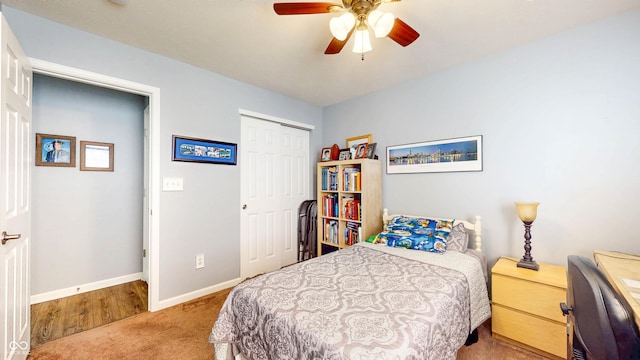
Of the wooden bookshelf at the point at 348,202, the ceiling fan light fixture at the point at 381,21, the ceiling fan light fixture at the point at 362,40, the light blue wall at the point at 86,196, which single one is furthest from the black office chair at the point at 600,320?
the light blue wall at the point at 86,196

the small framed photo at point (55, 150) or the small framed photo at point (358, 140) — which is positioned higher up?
the small framed photo at point (358, 140)

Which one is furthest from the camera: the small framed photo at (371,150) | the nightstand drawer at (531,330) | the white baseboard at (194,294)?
the small framed photo at (371,150)

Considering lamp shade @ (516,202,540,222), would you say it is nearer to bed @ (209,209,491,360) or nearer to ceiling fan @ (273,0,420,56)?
bed @ (209,209,491,360)

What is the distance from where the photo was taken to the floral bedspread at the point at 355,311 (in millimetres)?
1022

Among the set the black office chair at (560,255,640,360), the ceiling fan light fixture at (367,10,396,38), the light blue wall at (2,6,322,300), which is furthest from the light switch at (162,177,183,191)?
the black office chair at (560,255,640,360)

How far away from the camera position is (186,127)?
2.52 meters

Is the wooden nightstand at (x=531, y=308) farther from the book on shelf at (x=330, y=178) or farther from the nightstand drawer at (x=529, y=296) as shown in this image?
the book on shelf at (x=330, y=178)

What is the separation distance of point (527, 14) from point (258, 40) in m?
2.03

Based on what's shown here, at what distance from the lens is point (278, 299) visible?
4.38 ft

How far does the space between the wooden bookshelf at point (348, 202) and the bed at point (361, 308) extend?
2.64 feet

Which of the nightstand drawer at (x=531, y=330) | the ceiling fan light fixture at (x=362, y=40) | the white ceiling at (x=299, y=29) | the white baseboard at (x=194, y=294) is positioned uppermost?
the white ceiling at (x=299, y=29)

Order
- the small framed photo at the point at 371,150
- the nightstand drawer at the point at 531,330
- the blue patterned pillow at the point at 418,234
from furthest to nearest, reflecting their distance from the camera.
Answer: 1. the small framed photo at the point at 371,150
2. the blue patterned pillow at the point at 418,234
3. the nightstand drawer at the point at 531,330

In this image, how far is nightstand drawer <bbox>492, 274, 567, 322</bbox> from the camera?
1.63m

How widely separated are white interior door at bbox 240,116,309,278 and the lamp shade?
2.57 meters
